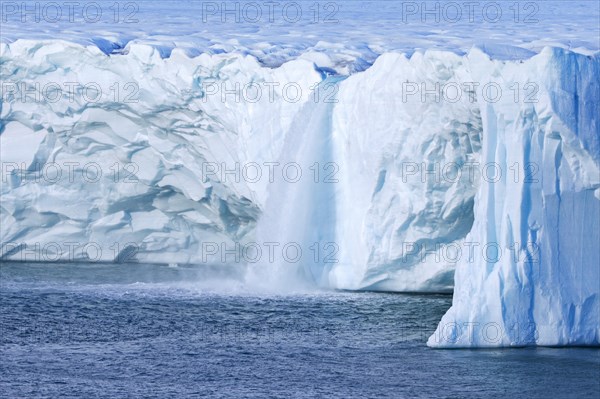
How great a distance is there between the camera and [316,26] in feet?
62.5

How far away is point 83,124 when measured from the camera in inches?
673

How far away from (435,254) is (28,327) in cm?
469

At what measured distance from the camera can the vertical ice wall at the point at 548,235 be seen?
41.6 ft

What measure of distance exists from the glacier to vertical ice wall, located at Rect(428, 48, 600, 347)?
0.05 feet

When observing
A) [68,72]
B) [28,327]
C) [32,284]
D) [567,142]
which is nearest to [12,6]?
[68,72]

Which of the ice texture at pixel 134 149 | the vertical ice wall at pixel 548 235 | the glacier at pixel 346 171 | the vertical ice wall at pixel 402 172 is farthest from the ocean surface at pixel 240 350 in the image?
the ice texture at pixel 134 149

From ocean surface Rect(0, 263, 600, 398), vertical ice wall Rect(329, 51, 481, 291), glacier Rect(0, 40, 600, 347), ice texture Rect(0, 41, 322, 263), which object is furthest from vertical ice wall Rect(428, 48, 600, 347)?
ice texture Rect(0, 41, 322, 263)

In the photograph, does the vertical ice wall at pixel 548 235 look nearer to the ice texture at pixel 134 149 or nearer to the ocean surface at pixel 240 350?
the ocean surface at pixel 240 350

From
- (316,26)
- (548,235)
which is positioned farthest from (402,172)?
(316,26)

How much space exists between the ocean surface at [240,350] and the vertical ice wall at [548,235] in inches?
9.0

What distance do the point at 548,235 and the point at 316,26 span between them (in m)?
7.26

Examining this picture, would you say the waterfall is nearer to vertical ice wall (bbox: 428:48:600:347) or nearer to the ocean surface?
the ocean surface

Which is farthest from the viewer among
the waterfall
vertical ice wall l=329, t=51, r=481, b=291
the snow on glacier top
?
the snow on glacier top

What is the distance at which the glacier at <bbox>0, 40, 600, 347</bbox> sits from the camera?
12.7 meters
